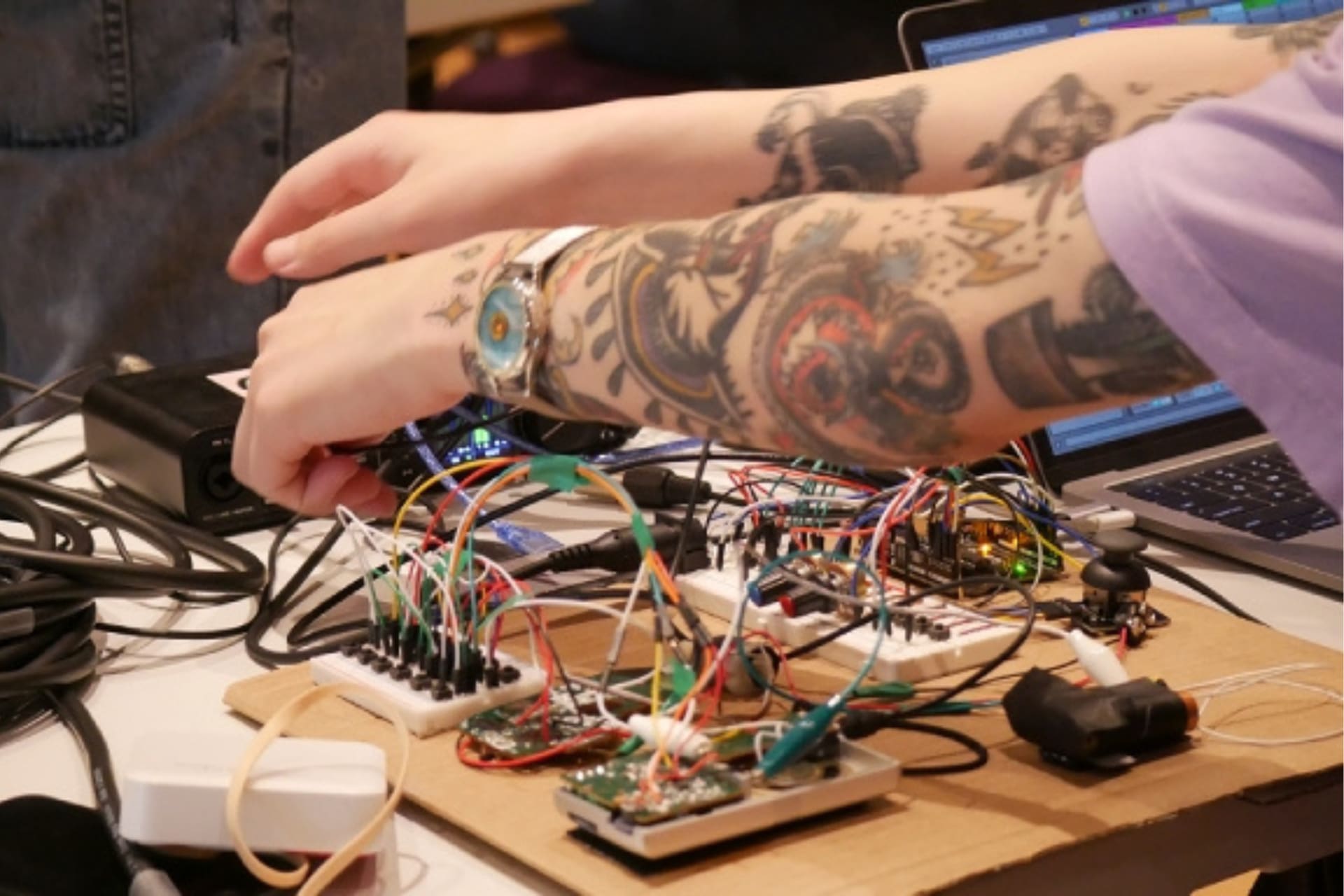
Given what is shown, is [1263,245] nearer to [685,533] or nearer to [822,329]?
[822,329]

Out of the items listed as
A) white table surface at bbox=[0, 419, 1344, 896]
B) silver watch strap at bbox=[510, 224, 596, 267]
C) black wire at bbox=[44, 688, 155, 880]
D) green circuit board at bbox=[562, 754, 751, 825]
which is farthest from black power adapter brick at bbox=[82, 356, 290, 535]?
green circuit board at bbox=[562, 754, 751, 825]

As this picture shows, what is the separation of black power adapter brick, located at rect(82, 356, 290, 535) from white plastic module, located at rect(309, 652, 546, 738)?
0.90ft

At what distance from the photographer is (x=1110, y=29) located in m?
1.28

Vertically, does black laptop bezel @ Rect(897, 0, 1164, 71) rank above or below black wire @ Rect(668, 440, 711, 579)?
Result: above

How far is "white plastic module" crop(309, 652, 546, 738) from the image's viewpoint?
886 mm

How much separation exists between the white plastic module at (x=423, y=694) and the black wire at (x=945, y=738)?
0.57ft

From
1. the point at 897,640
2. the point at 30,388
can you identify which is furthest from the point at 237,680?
the point at 30,388

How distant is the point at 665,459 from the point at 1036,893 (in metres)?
0.56

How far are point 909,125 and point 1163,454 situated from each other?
1.39 feet

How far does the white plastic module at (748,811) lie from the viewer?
0.75 meters

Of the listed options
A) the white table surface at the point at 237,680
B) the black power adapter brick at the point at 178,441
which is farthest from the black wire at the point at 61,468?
the white table surface at the point at 237,680

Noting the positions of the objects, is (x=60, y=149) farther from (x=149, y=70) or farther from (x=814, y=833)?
(x=814, y=833)

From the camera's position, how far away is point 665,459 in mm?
1288

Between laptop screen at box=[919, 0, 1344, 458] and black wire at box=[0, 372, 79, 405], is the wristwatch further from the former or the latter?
black wire at box=[0, 372, 79, 405]
